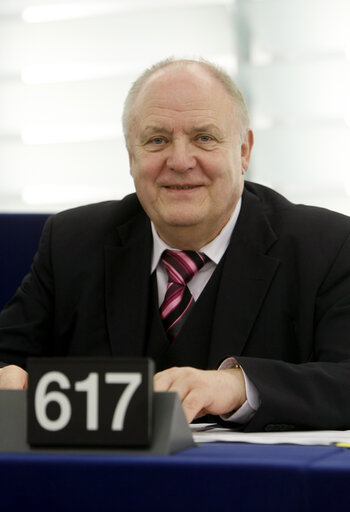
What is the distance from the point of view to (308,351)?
218 cm

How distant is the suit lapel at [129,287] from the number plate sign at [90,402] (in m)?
1.02

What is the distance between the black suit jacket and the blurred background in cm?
157

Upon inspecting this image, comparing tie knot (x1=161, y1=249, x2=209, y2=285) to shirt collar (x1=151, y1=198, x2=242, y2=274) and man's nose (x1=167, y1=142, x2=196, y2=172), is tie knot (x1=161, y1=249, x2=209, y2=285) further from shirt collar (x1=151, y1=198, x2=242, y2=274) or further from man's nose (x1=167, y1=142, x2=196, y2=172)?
man's nose (x1=167, y1=142, x2=196, y2=172)

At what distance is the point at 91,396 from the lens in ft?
3.84

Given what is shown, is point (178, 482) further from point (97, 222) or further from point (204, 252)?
point (97, 222)

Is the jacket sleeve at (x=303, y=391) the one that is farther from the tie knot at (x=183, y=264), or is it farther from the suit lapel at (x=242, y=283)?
the tie knot at (x=183, y=264)

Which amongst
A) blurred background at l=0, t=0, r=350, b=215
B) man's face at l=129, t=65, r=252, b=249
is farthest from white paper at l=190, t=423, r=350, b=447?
blurred background at l=0, t=0, r=350, b=215

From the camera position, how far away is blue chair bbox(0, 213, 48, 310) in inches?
107

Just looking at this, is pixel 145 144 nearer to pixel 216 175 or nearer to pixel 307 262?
pixel 216 175

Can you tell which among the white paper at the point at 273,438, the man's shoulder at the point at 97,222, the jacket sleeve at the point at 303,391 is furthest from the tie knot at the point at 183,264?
the white paper at the point at 273,438

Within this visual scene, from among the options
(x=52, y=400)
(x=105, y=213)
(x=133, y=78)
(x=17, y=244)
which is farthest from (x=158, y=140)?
(x=133, y=78)

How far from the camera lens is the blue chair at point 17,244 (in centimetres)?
273

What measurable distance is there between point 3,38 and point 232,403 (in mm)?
3224

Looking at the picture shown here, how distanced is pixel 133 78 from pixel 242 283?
2.26 meters
